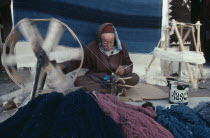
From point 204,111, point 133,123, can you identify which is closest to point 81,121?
point 133,123

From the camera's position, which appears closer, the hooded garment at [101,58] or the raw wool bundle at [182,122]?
the raw wool bundle at [182,122]

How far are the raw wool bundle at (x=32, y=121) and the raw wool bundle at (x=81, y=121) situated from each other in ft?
0.17

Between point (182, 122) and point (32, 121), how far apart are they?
1077mm

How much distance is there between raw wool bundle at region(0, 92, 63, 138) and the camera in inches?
48.9

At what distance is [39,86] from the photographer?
1981 mm

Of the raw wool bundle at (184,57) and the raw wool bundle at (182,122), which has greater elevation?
the raw wool bundle at (184,57)

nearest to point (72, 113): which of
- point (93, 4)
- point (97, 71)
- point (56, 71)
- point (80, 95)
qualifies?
point (80, 95)

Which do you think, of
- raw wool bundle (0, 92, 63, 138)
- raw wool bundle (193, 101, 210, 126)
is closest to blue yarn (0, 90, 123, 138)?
raw wool bundle (0, 92, 63, 138)

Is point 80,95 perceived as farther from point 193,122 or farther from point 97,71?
point 97,71

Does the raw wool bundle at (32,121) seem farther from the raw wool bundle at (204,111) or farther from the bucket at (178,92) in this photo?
the bucket at (178,92)

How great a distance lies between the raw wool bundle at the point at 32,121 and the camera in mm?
1243

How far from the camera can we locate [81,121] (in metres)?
1.28

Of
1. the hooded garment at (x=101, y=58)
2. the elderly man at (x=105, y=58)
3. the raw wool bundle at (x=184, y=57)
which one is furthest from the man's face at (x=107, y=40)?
the raw wool bundle at (x=184, y=57)

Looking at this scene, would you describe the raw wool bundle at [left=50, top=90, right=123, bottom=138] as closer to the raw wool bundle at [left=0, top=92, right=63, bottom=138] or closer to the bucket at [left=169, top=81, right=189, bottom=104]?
the raw wool bundle at [left=0, top=92, right=63, bottom=138]
